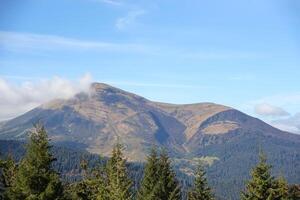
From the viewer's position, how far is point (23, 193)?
42969mm

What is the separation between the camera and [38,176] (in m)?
42.8

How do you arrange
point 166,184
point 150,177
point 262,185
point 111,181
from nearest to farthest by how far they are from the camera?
point 111,181, point 262,185, point 166,184, point 150,177

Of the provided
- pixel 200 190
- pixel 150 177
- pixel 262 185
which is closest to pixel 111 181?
pixel 150 177

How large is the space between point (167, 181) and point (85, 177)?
11001 mm

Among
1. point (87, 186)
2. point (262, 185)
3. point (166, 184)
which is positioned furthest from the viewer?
point (87, 186)

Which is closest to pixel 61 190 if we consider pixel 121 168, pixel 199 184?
pixel 121 168

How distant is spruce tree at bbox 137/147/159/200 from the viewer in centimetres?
6059

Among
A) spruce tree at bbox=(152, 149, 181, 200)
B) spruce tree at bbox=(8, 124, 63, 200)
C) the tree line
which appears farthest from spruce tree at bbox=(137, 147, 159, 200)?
spruce tree at bbox=(8, 124, 63, 200)

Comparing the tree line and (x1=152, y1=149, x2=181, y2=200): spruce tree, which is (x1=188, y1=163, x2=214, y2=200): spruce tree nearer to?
the tree line

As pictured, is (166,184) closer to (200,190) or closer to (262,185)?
(200,190)

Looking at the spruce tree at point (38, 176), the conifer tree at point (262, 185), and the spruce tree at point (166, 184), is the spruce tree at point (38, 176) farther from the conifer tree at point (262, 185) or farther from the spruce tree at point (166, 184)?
the conifer tree at point (262, 185)

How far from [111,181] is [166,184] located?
1182 centimetres

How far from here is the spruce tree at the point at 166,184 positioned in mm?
59281

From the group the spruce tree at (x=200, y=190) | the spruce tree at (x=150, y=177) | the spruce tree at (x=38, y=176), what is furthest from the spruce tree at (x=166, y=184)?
the spruce tree at (x=38, y=176)
